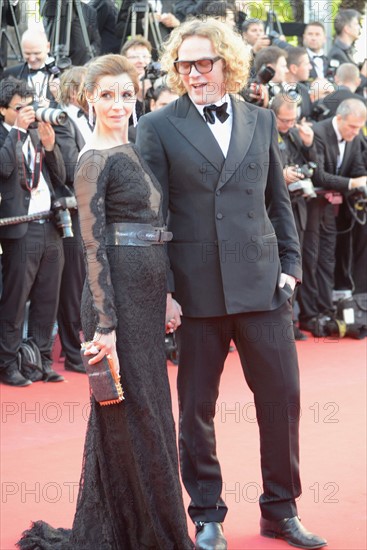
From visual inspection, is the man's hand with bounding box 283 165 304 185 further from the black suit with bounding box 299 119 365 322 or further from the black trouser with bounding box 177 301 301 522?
the black trouser with bounding box 177 301 301 522

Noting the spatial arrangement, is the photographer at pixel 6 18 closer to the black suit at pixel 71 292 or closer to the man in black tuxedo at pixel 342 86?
the black suit at pixel 71 292

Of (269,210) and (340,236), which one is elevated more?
(269,210)

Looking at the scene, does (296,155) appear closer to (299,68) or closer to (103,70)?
(299,68)

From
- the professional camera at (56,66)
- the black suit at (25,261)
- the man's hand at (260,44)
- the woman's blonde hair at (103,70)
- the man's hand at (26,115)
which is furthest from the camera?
the man's hand at (260,44)

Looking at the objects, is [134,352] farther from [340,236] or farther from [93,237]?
[340,236]

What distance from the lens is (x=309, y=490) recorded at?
13.7 ft

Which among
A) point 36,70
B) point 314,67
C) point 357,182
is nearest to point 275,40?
point 314,67

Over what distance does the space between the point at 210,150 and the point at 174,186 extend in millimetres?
173

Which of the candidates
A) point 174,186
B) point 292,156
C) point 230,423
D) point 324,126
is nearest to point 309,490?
point 230,423

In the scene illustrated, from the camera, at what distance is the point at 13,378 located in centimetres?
609

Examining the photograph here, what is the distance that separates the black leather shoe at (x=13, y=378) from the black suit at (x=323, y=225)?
8.69 feet

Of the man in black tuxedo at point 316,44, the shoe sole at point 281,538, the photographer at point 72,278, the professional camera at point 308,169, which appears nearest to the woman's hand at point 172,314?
the shoe sole at point 281,538

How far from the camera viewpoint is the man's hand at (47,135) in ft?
20.0

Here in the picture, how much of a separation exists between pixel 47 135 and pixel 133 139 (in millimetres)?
798
